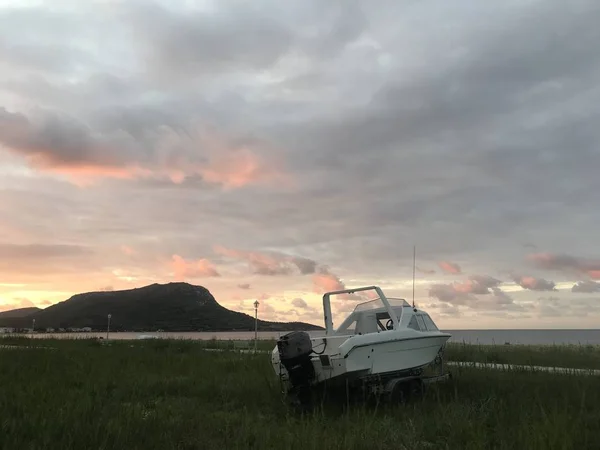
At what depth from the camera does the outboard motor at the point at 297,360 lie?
35.2ft

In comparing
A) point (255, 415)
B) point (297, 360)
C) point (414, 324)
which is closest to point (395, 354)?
point (414, 324)

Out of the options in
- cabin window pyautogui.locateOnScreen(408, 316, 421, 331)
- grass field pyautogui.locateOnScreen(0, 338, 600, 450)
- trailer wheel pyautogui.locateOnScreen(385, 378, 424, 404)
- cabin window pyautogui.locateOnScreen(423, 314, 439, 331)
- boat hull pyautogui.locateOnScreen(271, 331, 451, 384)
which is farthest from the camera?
cabin window pyautogui.locateOnScreen(423, 314, 439, 331)

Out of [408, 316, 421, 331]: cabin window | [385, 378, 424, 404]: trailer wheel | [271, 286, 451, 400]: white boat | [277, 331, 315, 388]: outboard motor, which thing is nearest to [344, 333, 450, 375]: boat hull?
[271, 286, 451, 400]: white boat

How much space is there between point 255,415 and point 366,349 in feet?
8.38

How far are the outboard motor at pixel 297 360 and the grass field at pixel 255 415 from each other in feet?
2.30

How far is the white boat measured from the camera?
10.7 metres

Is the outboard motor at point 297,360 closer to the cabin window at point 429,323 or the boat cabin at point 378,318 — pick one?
the boat cabin at point 378,318

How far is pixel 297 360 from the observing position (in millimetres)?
10719

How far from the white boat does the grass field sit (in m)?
0.70

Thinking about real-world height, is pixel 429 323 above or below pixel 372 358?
above

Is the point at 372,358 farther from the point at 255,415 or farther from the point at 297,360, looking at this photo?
the point at 255,415

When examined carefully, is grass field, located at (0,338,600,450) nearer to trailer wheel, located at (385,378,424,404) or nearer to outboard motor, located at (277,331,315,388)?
trailer wheel, located at (385,378,424,404)

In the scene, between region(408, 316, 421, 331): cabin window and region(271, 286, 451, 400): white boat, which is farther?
region(408, 316, 421, 331): cabin window

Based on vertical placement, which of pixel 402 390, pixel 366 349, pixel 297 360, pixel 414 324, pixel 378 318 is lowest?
pixel 402 390
